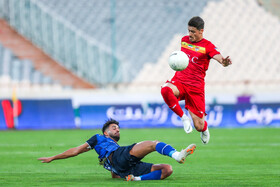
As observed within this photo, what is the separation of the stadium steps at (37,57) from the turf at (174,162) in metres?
6.22

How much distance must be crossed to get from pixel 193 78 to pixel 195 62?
0.87 feet

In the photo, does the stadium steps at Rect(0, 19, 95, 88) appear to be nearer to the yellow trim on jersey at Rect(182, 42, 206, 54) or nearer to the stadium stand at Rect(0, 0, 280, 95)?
the stadium stand at Rect(0, 0, 280, 95)

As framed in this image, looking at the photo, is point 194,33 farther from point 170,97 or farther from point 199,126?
point 199,126

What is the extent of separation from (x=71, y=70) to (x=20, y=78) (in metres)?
2.18

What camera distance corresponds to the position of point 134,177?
8.18 meters

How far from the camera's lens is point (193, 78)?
945 cm

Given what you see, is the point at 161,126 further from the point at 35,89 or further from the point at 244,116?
the point at 35,89

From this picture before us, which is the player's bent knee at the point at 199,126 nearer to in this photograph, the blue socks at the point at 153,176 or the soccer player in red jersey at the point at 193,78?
the soccer player in red jersey at the point at 193,78

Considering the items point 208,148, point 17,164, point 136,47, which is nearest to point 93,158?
point 17,164

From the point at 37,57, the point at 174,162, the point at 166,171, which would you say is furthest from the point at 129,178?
the point at 37,57

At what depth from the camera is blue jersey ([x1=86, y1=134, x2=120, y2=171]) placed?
8.21m

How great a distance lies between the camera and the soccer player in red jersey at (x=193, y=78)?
9.05 meters

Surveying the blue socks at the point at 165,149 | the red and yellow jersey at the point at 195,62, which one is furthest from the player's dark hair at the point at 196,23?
the blue socks at the point at 165,149

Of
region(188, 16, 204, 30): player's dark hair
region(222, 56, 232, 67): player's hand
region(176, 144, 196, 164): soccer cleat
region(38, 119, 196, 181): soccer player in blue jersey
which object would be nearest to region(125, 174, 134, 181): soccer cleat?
region(38, 119, 196, 181): soccer player in blue jersey
